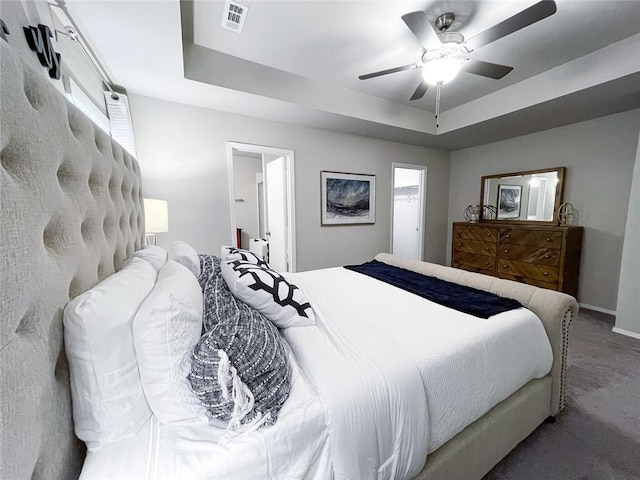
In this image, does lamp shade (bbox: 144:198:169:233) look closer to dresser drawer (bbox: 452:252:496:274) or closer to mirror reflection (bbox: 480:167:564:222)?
dresser drawer (bbox: 452:252:496:274)

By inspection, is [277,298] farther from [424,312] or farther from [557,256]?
[557,256]

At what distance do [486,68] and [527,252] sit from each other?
2.50 metres

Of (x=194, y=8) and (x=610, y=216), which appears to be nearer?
(x=194, y=8)

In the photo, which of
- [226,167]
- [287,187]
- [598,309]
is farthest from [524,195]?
[226,167]

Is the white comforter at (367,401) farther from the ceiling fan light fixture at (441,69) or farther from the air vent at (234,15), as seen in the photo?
the air vent at (234,15)

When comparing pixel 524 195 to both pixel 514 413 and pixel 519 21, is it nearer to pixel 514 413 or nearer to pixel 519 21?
pixel 519 21

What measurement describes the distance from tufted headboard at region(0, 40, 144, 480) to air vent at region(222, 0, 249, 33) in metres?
1.43

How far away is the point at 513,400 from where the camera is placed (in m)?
1.28

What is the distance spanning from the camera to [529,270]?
10.9 feet

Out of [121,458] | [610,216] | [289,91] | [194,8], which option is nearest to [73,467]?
[121,458]

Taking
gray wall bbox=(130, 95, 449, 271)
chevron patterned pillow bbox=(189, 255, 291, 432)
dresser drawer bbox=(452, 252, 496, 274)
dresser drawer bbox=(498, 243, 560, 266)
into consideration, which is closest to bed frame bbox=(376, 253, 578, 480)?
chevron patterned pillow bbox=(189, 255, 291, 432)

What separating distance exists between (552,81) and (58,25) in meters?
4.03

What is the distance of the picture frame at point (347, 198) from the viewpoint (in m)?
3.59

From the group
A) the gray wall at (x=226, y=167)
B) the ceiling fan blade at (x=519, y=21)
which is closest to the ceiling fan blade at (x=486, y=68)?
the ceiling fan blade at (x=519, y=21)
